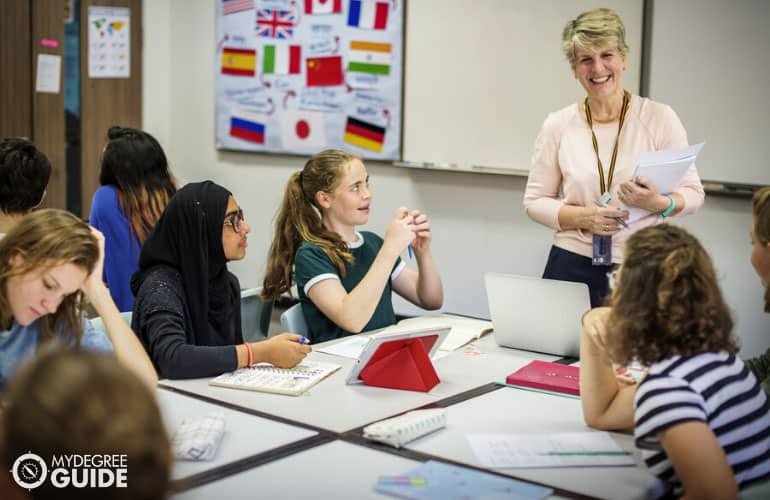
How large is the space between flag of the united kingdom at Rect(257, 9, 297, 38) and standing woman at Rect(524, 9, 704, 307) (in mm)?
2236

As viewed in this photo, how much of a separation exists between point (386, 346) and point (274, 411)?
1.04 feet

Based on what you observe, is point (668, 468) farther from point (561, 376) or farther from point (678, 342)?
point (561, 376)

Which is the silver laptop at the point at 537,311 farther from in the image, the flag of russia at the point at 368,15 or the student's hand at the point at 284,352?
the flag of russia at the point at 368,15

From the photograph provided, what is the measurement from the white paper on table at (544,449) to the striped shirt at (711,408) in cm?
10

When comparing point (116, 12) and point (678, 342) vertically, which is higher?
point (116, 12)

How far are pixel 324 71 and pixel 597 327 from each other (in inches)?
122

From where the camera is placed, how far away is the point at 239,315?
2.62 meters

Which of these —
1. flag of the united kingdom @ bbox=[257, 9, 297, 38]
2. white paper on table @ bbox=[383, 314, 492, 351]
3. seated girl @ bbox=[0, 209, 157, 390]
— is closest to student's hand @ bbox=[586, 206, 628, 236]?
white paper on table @ bbox=[383, 314, 492, 351]

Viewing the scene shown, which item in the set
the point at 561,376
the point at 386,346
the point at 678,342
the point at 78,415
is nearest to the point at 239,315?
the point at 386,346

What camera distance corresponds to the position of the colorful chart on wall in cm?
439

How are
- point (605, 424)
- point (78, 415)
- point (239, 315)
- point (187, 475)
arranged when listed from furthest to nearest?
point (239, 315) < point (605, 424) < point (187, 475) < point (78, 415)

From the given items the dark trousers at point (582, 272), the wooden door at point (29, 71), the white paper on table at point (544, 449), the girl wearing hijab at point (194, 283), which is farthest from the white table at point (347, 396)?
the wooden door at point (29, 71)

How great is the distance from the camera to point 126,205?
3221mm

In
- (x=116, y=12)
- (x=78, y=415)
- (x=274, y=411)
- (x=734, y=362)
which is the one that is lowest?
(x=274, y=411)
